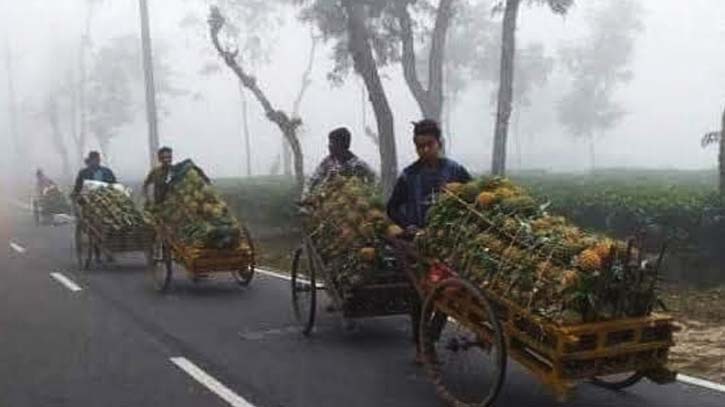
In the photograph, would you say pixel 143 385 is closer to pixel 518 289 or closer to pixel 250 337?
pixel 250 337

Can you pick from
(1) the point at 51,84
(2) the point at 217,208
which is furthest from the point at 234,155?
(2) the point at 217,208

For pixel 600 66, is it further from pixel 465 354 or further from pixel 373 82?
pixel 465 354

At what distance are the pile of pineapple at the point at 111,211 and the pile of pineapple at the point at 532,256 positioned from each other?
28.2ft

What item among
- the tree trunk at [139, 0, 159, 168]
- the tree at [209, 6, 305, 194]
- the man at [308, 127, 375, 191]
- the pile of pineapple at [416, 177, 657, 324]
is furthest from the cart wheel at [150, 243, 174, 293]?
the tree trunk at [139, 0, 159, 168]

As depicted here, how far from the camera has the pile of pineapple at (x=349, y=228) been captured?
812 centimetres

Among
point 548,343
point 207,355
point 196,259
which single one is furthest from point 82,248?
point 548,343

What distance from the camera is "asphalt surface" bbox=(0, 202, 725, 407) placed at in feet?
22.5

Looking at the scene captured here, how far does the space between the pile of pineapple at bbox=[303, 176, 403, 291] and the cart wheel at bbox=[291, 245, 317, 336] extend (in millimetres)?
334

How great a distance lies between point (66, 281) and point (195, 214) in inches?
119

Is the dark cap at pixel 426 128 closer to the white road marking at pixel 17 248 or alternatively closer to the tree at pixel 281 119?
the white road marking at pixel 17 248

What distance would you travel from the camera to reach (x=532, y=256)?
6012mm

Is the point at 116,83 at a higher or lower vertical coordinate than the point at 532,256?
higher

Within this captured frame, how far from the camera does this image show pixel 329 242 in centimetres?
875

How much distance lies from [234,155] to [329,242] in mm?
127884
